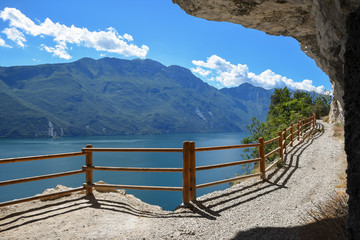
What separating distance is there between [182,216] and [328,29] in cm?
421

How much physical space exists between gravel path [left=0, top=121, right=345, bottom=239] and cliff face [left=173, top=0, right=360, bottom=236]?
189 cm

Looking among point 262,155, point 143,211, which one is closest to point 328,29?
point 262,155

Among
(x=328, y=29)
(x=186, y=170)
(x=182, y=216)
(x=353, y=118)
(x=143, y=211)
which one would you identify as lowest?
(x=143, y=211)

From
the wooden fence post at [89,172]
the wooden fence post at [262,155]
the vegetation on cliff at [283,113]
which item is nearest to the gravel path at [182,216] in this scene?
the wooden fence post at [89,172]

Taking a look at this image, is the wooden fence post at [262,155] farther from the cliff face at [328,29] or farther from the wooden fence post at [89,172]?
the wooden fence post at [89,172]

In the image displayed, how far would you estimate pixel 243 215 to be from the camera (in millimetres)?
4918

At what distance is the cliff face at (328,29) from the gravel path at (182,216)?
189 centimetres

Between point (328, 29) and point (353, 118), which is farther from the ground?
point (328, 29)

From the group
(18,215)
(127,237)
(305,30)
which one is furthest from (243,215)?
(18,215)

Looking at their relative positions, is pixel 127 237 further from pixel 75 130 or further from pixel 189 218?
pixel 75 130

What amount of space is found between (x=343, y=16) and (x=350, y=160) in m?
1.74

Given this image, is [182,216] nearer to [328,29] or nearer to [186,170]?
[186,170]

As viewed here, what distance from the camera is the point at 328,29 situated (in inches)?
135

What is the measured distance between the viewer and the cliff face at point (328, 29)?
2.17 meters
